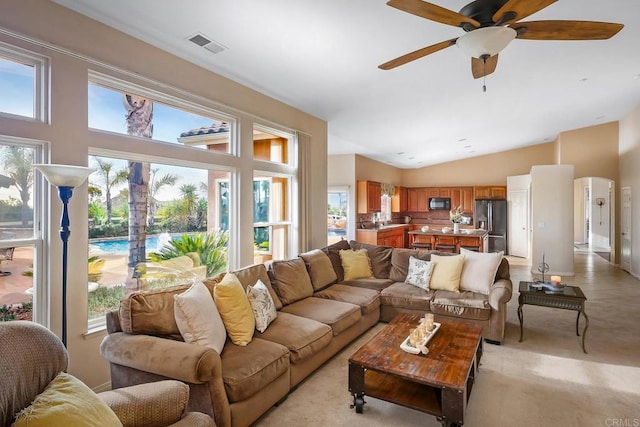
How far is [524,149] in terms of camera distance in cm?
1041

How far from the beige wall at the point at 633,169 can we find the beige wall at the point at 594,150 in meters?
0.50

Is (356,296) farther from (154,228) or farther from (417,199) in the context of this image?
(417,199)

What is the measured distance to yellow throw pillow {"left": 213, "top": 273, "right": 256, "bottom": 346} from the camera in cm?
255

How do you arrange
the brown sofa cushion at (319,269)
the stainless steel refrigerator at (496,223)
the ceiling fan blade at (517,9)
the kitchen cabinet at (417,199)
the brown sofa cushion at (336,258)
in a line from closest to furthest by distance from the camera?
the ceiling fan blade at (517,9), the brown sofa cushion at (319,269), the brown sofa cushion at (336,258), the stainless steel refrigerator at (496,223), the kitchen cabinet at (417,199)

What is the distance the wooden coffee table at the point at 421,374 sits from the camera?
2.10 metres

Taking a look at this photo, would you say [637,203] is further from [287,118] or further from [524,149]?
[287,118]

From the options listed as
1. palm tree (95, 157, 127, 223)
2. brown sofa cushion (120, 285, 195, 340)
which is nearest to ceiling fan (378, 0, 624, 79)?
brown sofa cushion (120, 285, 195, 340)

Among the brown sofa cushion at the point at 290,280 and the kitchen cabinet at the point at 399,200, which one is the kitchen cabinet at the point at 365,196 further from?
the brown sofa cushion at the point at 290,280

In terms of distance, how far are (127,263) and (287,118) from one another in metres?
2.91

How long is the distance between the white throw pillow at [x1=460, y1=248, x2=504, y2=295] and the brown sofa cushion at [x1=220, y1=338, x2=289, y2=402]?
8.22ft

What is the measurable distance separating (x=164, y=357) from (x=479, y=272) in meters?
3.45

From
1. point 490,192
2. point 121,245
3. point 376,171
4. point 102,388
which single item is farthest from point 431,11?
point 490,192

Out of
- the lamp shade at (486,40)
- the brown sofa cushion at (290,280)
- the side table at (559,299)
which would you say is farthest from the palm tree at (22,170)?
the side table at (559,299)

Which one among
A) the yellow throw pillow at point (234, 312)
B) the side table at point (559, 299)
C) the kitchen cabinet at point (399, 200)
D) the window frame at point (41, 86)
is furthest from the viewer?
the kitchen cabinet at point (399, 200)
